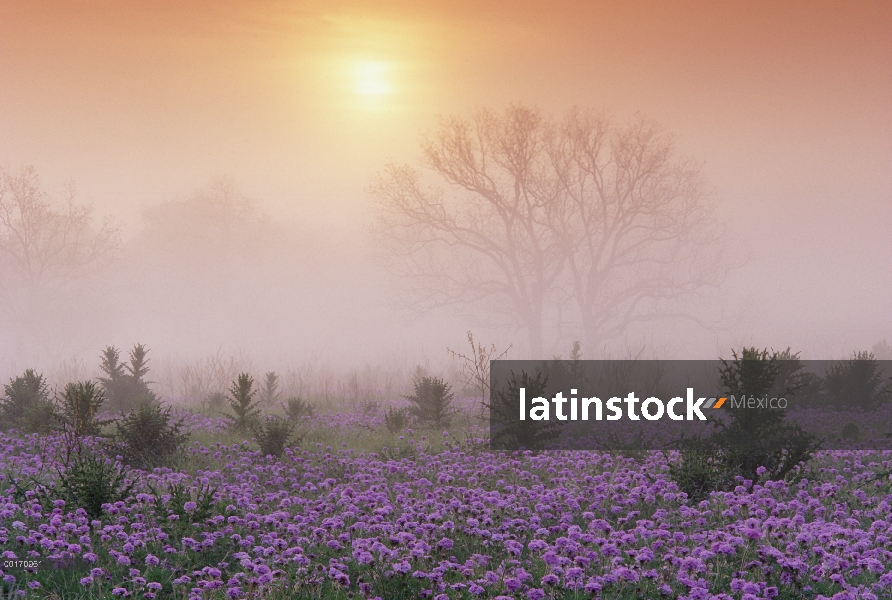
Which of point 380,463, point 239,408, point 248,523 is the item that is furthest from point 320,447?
point 248,523

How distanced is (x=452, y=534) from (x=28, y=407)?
932 centimetres

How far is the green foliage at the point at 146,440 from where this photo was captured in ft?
→ 31.4

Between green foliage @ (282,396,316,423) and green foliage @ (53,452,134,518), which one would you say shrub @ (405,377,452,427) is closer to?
green foliage @ (282,396,316,423)

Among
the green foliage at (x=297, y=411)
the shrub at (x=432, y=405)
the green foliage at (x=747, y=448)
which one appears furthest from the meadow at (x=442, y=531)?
the green foliage at (x=297, y=411)

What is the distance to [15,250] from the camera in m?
40.2

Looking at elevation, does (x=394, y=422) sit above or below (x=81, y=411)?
below

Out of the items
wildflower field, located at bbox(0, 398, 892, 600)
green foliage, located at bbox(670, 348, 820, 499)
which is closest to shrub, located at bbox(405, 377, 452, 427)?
wildflower field, located at bbox(0, 398, 892, 600)

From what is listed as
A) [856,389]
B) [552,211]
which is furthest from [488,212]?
[856,389]

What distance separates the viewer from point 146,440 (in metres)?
9.82

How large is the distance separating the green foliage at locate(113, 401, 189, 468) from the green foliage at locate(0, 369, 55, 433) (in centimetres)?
194

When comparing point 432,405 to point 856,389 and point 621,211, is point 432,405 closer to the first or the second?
point 856,389

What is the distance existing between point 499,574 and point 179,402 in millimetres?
15319

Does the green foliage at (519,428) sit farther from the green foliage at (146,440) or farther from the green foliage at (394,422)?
the green foliage at (146,440)

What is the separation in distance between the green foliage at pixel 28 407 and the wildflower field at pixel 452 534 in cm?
202
